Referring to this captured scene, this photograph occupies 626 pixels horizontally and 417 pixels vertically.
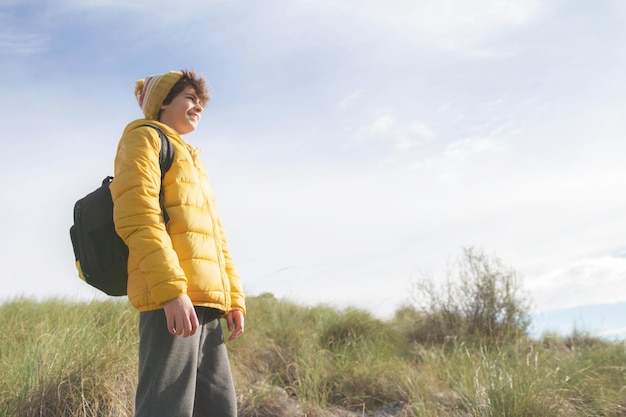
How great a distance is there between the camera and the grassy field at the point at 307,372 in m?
3.74

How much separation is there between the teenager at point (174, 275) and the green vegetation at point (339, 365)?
4.57 ft

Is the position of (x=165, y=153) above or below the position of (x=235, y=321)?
above

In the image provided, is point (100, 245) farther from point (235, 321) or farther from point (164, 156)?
point (235, 321)

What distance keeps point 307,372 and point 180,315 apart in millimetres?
2774

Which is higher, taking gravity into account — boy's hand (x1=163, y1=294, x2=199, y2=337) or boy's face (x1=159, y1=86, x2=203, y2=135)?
boy's face (x1=159, y1=86, x2=203, y2=135)

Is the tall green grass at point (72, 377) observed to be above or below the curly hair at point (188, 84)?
below

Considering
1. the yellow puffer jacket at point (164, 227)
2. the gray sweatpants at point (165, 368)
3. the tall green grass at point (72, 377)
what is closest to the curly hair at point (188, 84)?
the yellow puffer jacket at point (164, 227)

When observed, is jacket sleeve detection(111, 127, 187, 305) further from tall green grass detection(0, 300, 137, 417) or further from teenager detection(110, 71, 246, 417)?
tall green grass detection(0, 300, 137, 417)

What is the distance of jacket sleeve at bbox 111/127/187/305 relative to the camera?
7.53ft

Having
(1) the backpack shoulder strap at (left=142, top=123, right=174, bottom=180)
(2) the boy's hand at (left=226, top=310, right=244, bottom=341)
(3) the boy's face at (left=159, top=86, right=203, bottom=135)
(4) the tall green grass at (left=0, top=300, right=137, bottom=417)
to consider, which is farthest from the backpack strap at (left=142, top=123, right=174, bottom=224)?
(4) the tall green grass at (left=0, top=300, right=137, bottom=417)

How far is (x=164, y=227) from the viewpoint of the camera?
2.43 m

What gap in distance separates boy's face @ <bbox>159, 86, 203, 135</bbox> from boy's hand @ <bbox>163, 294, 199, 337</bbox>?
3.21 feet

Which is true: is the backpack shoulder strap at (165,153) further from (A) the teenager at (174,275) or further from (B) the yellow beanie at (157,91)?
(B) the yellow beanie at (157,91)

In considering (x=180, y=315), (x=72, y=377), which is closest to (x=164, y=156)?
(x=180, y=315)
